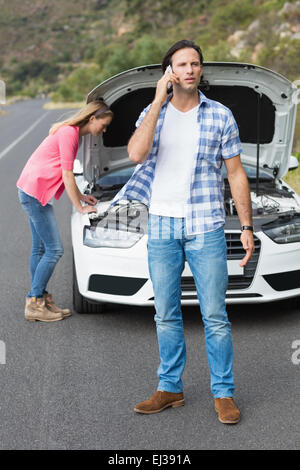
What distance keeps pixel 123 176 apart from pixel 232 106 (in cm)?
116

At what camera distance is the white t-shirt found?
3.66 meters

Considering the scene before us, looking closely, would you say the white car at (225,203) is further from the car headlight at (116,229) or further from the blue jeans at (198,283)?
the blue jeans at (198,283)

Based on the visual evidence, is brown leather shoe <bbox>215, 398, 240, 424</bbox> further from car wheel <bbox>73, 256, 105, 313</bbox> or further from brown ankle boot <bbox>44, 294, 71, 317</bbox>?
brown ankle boot <bbox>44, 294, 71, 317</bbox>

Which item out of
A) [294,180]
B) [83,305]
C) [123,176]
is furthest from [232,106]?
[294,180]

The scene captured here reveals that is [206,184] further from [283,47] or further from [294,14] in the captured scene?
[294,14]

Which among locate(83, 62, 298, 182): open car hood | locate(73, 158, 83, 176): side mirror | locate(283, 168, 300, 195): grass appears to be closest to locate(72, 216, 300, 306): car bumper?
locate(73, 158, 83, 176): side mirror

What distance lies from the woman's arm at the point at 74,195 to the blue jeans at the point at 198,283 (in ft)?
4.91

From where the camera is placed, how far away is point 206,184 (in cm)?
374

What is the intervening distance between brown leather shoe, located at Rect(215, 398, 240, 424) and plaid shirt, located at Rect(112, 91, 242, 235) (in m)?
0.91

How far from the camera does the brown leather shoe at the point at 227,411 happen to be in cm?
374

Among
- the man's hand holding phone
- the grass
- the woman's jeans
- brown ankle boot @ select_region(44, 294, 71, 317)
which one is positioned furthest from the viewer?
the grass

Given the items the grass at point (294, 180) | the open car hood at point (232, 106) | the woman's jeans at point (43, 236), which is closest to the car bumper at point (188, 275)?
the woman's jeans at point (43, 236)

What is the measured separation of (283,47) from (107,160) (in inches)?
1445

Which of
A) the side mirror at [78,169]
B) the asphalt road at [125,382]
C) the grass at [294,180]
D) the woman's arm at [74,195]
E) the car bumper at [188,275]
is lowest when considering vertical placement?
the asphalt road at [125,382]
